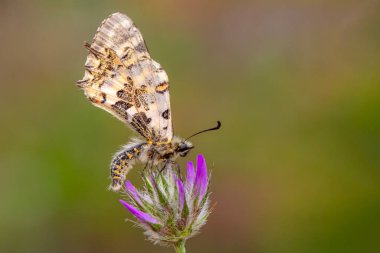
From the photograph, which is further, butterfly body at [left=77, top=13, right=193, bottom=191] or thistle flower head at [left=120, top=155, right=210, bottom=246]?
butterfly body at [left=77, top=13, right=193, bottom=191]

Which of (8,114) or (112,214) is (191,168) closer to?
(112,214)

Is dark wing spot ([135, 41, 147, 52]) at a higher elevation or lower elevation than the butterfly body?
higher

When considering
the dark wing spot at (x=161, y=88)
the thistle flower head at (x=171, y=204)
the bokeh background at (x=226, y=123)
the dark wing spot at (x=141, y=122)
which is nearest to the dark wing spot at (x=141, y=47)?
the dark wing spot at (x=161, y=88)

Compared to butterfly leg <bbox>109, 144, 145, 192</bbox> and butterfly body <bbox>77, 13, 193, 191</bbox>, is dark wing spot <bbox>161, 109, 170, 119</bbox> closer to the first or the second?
butterfly body <bbox>77, 13, 193, 191</bbox>

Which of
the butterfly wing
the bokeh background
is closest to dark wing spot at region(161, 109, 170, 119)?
the butterfly wing

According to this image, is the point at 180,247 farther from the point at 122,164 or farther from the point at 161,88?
the point at 161,88

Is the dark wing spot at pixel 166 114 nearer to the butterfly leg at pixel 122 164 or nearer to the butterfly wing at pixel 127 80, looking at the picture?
the butterfly wing at pixel 127 80
